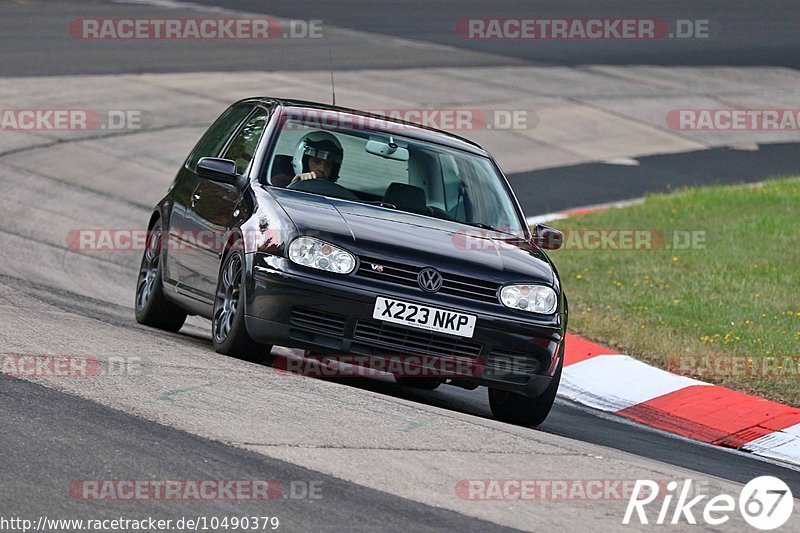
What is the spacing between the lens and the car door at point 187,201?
387 inches

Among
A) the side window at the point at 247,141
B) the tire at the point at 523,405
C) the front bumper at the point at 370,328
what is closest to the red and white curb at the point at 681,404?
the tire at the point at 523,405

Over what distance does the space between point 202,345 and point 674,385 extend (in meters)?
3.36

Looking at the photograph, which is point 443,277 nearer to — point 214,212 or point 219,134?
point 214,212

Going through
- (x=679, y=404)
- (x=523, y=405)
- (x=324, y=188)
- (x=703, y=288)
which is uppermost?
(x=324, y=188)

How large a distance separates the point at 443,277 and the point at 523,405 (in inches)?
45.3

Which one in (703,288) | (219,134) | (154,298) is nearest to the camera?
(154,298)

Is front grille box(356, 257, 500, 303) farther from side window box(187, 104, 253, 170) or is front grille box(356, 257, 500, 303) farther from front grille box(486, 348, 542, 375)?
side window box(187, 104, 253, 170)

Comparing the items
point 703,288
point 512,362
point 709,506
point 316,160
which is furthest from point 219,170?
point 703,288

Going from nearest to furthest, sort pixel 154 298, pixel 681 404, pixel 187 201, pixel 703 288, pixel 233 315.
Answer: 1. pixel 233 315
2. pixel 187 201
3. pixel 681 404
4. pixel 154 298
5. pixel 703 288

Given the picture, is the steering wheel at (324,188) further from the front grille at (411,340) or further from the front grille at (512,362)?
the front grille at (512,362)

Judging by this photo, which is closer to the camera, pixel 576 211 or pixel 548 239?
pixel 548 239

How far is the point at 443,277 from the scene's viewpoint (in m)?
8.16

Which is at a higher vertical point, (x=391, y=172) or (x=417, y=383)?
(x=391, y=172)

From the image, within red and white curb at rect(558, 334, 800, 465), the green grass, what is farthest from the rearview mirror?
the green grass
